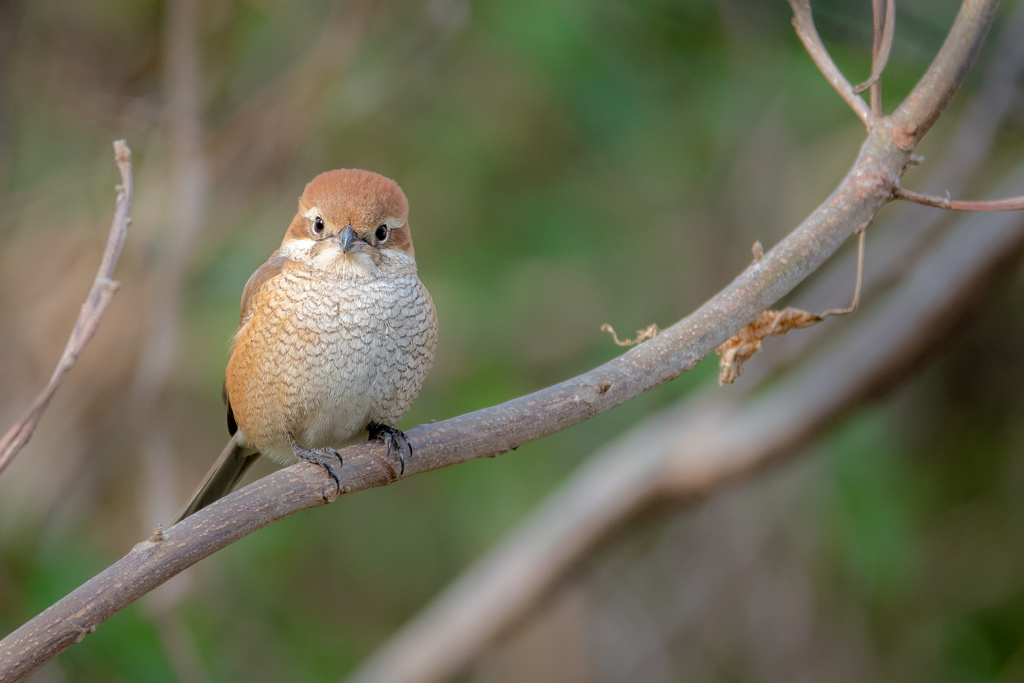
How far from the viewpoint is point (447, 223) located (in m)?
5.23

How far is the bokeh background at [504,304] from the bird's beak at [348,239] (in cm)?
137

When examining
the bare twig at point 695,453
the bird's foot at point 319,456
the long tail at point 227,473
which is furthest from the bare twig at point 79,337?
the bare twig at point 695,453

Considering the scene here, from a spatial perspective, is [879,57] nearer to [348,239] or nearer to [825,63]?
[825,63]

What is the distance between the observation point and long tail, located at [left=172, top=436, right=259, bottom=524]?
3008 millimetres

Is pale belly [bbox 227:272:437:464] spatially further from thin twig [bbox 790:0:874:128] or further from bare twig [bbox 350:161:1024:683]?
bare twig [bbox 350:161:1024:683]

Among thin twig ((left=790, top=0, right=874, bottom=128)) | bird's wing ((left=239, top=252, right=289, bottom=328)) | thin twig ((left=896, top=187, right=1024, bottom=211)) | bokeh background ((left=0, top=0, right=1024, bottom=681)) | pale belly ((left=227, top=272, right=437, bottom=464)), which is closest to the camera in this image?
thin twig ((left=896, top=187, right=1024, bottom=211))

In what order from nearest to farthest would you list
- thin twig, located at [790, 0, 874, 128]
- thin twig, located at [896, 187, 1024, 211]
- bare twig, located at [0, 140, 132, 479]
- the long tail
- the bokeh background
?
bare twig, located at [0, 140, 132, 479], thin twig, located at [896, 187, 1024, 211], thin twig, located at [790, 0, 874, 128], the long tail, the bokeh background

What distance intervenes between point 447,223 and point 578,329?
913 millimetres

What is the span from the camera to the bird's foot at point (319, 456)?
2.00m

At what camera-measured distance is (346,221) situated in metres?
2.74

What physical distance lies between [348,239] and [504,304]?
2108mm

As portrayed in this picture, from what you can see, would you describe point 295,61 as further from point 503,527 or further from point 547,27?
point 503,527

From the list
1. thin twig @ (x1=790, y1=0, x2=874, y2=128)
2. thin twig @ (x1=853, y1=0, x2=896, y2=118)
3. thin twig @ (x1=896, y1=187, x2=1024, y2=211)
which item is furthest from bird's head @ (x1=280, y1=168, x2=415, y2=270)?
thin twig @ (x1=896, y1=187, x2=1024, y2=211)

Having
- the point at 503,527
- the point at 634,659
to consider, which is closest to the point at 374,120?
the point at 503,527
